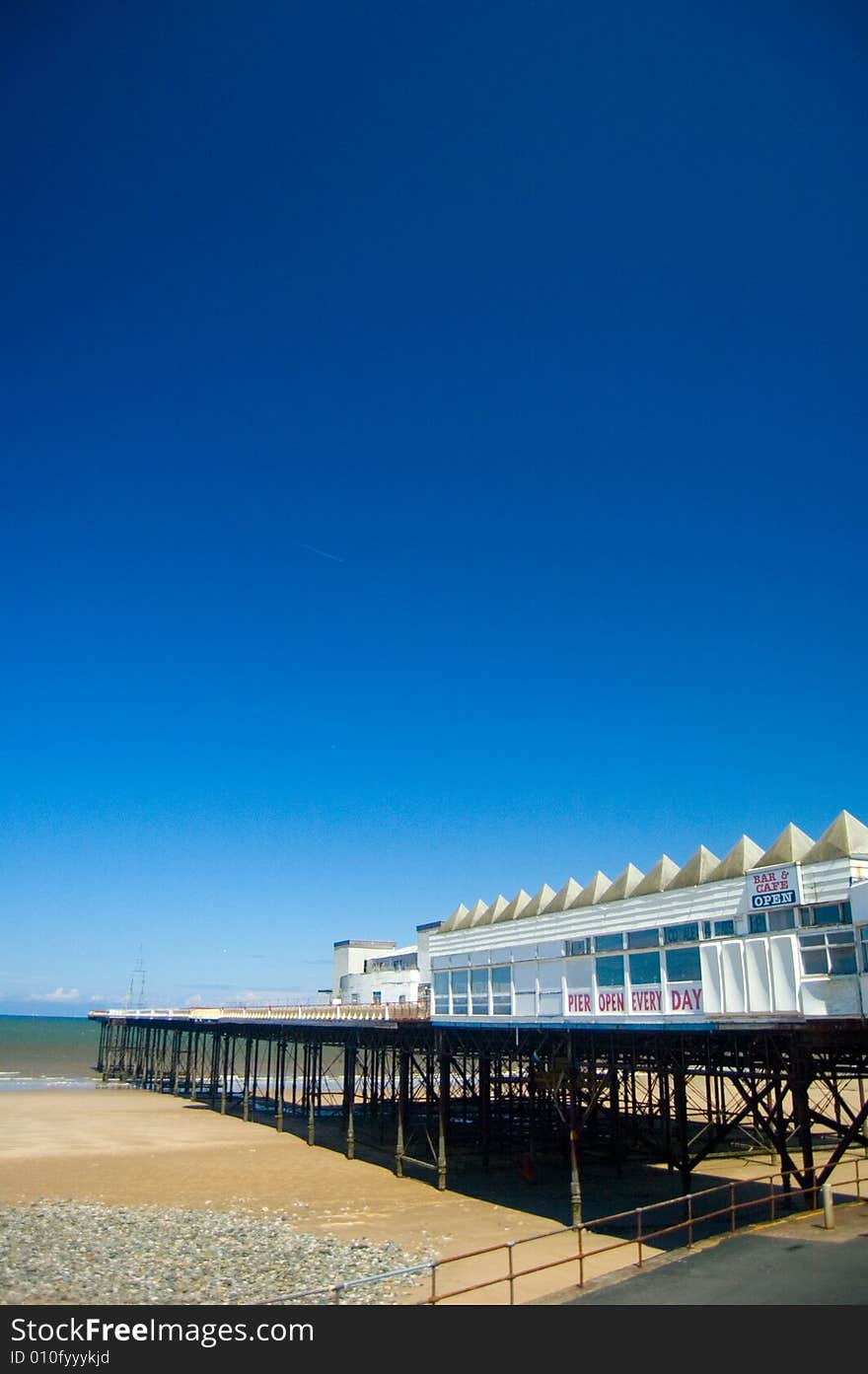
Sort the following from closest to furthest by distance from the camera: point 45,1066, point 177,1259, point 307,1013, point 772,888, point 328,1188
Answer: point 772,888 < point 177,1259 < point 328,1188 < point 307,1013 < point 45,1066

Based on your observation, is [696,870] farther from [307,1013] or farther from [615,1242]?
[307,1013]

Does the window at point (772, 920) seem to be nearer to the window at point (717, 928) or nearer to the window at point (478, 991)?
the window at point (717, 928)

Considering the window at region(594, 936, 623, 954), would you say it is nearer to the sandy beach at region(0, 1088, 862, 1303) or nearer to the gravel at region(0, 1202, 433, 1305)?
the sandy beach at region(0, 1088, 862, 1303)

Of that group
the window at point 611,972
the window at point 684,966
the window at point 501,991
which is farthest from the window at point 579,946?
the window at point 684,966

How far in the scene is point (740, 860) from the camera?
23203 millimetres

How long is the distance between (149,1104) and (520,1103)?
108ft

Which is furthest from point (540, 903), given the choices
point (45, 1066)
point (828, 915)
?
point (45, 1066)

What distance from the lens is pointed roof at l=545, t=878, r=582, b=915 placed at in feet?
98.0

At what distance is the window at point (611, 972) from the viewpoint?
25984 mm

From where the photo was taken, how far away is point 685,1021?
75.1 ft

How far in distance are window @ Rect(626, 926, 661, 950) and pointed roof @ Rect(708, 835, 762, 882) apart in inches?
93.8

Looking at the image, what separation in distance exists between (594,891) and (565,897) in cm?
182
